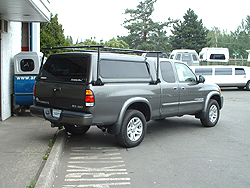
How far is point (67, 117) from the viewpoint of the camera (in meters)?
5.98

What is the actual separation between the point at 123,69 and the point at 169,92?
1563 millimetres

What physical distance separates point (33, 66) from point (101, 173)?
18.8 feet

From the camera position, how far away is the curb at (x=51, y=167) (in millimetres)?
4386

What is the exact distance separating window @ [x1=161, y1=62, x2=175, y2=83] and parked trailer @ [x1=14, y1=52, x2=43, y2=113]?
13.9 ft

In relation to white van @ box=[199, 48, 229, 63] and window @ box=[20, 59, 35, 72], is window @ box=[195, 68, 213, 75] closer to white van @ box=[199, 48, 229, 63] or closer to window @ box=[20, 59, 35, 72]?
white van @ box=[199, 48, 229, 63]

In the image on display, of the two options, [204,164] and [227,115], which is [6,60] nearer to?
[204,164]

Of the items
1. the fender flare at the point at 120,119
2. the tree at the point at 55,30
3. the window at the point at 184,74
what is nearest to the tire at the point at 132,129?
the fender flare at the point at 120,119

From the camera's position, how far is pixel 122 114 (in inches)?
250

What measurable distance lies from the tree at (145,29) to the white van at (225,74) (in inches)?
916

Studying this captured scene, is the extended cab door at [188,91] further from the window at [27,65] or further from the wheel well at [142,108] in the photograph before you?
the window at [27,65]

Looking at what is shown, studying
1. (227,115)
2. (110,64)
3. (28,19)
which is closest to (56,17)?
(28,19)

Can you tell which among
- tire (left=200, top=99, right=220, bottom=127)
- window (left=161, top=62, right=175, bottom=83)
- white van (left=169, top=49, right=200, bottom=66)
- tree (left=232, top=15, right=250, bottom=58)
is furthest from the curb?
tree (left=232, top=15, right=250, bottom=58)

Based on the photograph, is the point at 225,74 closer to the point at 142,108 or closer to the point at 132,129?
the point at 142,108

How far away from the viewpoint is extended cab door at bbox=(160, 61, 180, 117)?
295 inches
